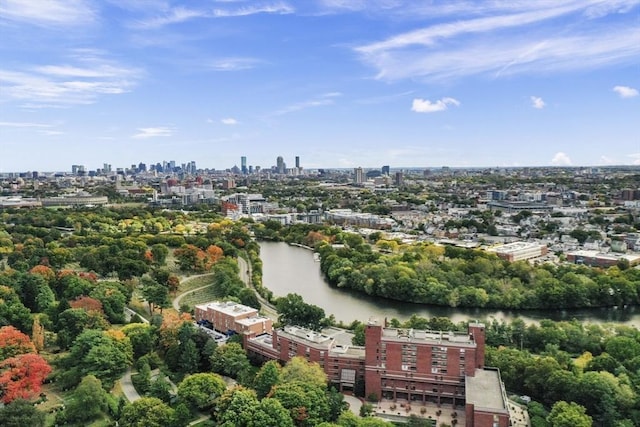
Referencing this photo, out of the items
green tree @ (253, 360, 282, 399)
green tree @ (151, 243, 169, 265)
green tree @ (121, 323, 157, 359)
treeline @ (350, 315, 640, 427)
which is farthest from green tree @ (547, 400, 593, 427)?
green tree @ (151, 243, 169, 265)

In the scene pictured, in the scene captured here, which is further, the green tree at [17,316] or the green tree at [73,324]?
the green tree at [17,316]

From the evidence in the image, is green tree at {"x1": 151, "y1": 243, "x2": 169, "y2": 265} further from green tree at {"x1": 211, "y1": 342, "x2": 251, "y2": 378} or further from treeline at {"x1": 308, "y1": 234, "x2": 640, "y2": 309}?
green tree at {"x1": 211, "y1": 342, "x2": 251, "y2": 378}

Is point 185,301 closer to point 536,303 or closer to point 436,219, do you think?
point 536,303

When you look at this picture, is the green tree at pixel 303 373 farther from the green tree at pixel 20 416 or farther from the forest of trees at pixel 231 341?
the green tree at pixel 20 416

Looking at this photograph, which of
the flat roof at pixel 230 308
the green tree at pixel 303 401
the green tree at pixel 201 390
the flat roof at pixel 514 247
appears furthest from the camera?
the flat roof at pixel 514 247

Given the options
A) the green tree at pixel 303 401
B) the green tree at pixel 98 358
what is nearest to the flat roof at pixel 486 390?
the green tree at pixel 303 401

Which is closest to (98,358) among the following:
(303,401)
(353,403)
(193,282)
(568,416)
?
(303,401)

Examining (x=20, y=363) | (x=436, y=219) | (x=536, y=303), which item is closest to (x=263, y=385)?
(x=20, y=363)
